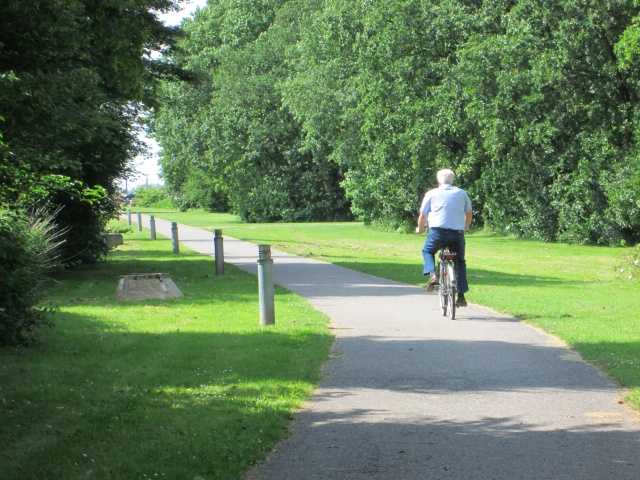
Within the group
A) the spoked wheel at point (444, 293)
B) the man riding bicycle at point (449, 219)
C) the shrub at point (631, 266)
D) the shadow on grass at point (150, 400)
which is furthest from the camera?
the shrub at point (631, 266)

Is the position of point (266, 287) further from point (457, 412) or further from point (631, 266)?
point (631, 266)

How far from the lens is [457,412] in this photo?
265 inches

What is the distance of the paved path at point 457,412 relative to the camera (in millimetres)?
5332

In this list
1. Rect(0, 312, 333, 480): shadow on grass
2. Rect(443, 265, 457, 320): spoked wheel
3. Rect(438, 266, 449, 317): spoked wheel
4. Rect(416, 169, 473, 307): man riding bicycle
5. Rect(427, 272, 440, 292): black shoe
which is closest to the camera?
Rect(0, 312, 333, 480): shadow on grass

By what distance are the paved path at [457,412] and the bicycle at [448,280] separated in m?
0.43

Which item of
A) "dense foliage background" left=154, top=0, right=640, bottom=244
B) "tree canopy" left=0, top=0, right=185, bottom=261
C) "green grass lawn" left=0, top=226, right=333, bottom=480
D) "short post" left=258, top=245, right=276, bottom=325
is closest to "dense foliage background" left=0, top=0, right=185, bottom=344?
"tree canopy" left=0, top=0, right=185, bottom=261

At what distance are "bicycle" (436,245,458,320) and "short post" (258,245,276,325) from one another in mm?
2400

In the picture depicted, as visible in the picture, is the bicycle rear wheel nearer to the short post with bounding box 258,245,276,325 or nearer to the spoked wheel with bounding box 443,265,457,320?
the spoked wheel with bounding box 443,265,457,320

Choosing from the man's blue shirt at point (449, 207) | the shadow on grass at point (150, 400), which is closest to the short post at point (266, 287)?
the shadow on grass at point (150, 400)

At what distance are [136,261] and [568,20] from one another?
54.5 ft

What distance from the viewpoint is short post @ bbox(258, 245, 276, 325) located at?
446 inches

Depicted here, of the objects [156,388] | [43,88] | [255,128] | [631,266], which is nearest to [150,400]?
[156,388]

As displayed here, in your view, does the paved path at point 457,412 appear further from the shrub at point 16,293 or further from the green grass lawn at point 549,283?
the shrub at point 16,293

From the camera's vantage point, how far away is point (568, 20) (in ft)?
96.9
